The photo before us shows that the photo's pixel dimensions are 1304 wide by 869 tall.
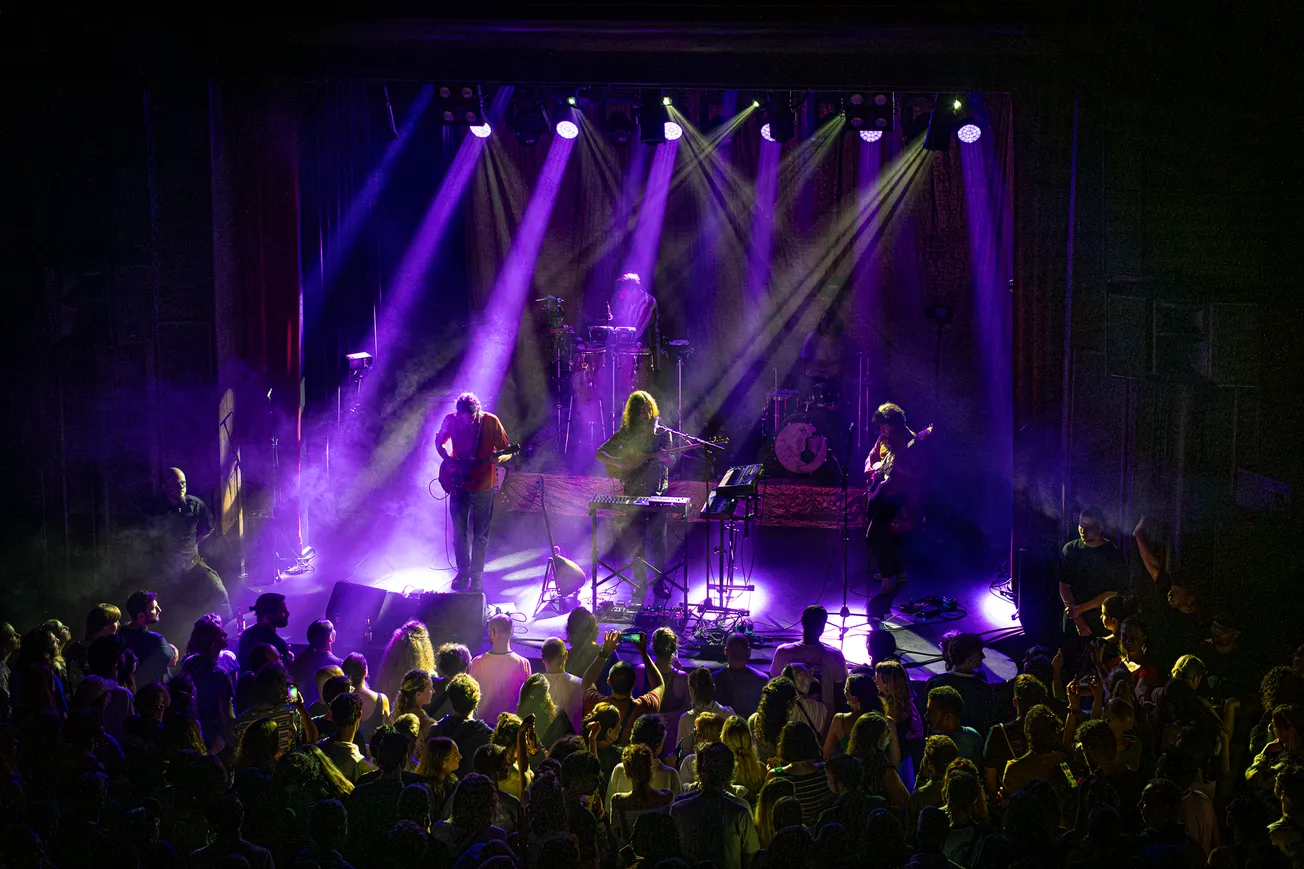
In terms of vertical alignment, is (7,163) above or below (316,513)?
above

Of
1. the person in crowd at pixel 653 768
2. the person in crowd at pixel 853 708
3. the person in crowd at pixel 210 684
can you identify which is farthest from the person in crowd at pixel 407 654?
the person in crowd at pixel 853 708

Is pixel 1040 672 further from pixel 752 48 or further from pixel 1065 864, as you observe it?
pixel 752 48

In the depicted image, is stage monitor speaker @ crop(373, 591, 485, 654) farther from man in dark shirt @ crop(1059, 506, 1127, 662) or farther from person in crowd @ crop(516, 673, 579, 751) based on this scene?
man in dark shirt @ crop(1059, 506, 1127, 662)

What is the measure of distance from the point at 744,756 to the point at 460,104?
24.2ft

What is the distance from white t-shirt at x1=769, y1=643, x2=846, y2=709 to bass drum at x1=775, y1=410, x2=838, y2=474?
6.64 meters

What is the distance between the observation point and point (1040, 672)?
18.6 ft

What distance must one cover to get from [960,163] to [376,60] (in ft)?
26.4

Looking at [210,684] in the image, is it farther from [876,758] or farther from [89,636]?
[876,758]

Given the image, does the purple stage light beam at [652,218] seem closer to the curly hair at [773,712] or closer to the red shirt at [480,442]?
the red shirt at [480,442]

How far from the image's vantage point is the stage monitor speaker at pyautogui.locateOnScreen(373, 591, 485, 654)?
25.7ft

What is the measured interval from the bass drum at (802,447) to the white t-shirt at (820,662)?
21.8 ft

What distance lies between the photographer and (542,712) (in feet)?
17.2

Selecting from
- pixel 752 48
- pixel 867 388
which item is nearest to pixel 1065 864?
pixel 752 48

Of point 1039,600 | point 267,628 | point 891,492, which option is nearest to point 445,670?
point 267,628
